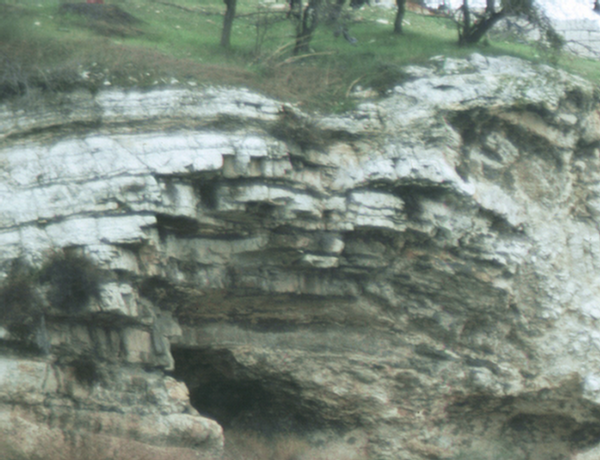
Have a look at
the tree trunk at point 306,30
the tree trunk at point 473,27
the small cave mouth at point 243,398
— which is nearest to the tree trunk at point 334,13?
the tree trunk at point 306,30

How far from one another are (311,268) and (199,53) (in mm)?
4740

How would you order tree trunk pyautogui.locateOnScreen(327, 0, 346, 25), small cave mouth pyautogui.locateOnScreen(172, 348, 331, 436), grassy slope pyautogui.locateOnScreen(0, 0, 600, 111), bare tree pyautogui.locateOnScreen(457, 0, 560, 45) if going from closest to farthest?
grassy slope pyautogui.locateOnScreen(0, 0, 600, 111), small cave mouth pyautogui.locateOnScreen(172, 348, 331, 436), tree trunk pyautogui.locateOnScreen(327, 0, 346, 25), bare tree pyautogui.locateOnScreen(457, 0, 560, 45)

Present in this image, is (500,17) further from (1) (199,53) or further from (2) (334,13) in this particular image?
(1) (199,53)

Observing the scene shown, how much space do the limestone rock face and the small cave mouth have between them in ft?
0.13

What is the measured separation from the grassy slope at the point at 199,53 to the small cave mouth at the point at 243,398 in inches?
185

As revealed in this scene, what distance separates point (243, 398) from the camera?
1314cm

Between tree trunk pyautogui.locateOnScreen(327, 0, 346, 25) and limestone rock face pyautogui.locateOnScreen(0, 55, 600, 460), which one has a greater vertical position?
tree trunk pyautogui.locateOnScreen(327, 0, 346, 25)

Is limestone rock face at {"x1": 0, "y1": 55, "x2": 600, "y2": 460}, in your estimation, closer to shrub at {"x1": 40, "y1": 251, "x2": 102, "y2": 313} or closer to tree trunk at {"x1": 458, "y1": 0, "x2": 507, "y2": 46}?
shrub at {"x1": 40, "y1": 251, "x2": 102, "y2": 313}

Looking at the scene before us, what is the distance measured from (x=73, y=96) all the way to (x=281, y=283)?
14.2ft

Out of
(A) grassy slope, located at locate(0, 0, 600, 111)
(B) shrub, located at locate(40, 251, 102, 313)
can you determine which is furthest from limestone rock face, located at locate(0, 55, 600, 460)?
(A) grassy slope, located at locate(0, 0, 600, 111)

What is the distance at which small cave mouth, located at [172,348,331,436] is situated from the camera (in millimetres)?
12500

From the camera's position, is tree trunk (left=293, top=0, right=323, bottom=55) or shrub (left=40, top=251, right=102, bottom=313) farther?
tree trunk (left=293, top=0, right=323, bottom=55)

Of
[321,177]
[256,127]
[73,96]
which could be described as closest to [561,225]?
[321,177]

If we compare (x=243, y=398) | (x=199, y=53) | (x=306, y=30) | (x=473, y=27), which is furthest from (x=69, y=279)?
(x=473, y=27)
